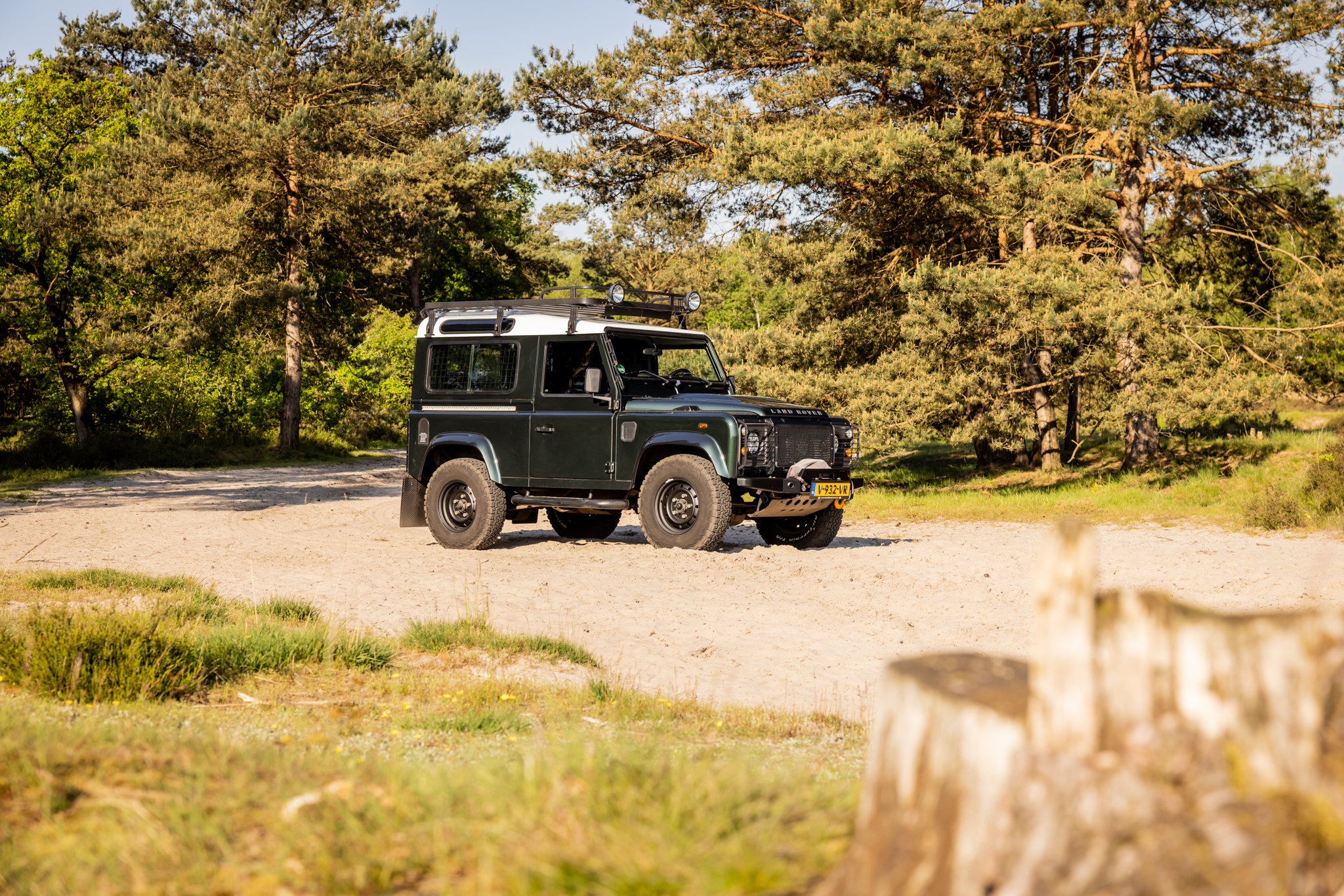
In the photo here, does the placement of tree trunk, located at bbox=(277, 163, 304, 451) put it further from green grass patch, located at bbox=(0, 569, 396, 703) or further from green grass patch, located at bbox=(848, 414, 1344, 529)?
green grass patch, located at bbox=(0, 569, 396, 703)

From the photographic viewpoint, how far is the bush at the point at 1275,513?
1466cm

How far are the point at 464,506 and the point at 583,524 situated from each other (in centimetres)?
213

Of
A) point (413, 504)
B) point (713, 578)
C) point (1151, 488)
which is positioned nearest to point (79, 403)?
point (413, 504)

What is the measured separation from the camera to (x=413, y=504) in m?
13.7

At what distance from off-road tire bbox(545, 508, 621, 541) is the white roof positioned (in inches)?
107

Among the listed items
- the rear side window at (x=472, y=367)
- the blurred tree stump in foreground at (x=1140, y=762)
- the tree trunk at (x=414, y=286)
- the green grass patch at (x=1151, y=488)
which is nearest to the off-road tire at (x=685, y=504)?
the rear side window at (x=472, y=367)

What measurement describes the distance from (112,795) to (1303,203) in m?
24.4

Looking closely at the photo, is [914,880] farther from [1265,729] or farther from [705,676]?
[705,676]

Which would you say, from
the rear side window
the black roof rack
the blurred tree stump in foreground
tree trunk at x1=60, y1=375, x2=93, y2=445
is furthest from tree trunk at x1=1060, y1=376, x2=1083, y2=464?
tree trunk at x1=60, y1=375, x2=93, y2=445

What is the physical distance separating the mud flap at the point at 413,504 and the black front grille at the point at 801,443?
4.84 m

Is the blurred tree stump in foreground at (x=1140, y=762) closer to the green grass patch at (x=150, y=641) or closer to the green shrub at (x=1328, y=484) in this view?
the green grass patch at (x=150, y=641)

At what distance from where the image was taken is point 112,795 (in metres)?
3.08

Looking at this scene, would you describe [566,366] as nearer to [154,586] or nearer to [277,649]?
[154,586]

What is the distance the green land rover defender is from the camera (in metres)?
11.8
